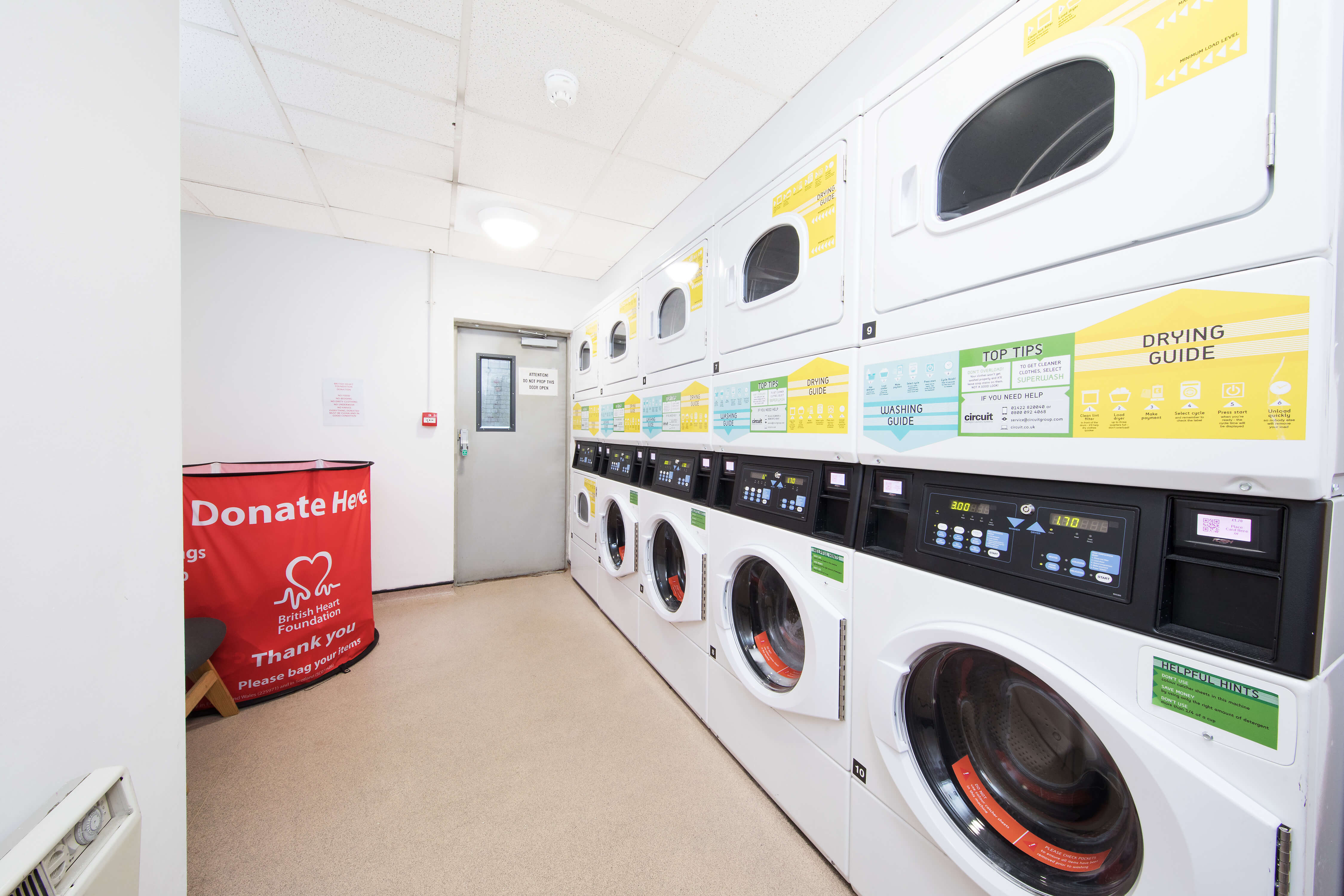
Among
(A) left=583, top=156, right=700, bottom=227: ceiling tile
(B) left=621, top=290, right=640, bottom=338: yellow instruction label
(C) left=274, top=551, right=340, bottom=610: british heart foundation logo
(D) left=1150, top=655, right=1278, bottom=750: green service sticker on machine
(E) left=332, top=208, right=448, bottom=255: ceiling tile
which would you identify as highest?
(A) left=583, top=156, right=700, bottom=227: ceiling tile

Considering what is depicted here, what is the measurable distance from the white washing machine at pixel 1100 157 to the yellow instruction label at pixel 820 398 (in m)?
0.14

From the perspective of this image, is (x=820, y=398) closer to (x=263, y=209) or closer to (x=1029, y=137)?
(x=1029, y=137)

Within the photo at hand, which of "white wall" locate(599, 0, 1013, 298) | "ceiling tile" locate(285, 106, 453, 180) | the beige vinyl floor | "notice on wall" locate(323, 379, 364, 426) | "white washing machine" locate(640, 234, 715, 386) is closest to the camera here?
"white wall" locate(599, 0, 1013, 298)

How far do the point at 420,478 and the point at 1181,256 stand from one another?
374 cm

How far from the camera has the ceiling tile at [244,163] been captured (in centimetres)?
203

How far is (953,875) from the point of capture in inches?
33.5

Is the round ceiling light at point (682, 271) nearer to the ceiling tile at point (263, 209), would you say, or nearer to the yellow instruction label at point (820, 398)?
the yellow instruction label at point (820, 398)

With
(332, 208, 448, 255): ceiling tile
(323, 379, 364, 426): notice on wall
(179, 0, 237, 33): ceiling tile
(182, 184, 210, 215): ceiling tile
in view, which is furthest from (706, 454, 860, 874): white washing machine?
(182, 184, 210, 215): ceiling tile

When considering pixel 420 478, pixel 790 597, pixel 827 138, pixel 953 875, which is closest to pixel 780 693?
pixel 790 597

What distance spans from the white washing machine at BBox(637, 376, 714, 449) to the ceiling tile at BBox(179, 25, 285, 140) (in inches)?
76.0

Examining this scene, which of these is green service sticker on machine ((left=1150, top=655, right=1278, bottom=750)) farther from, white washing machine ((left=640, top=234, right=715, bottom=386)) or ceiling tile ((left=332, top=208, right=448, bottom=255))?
ceiling tile ((left=332, top=208, right=448, bottom=255))

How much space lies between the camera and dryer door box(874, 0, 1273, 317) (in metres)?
0.55

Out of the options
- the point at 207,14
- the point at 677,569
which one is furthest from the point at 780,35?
the point at 677,569

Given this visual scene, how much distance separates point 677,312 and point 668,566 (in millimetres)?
1202
